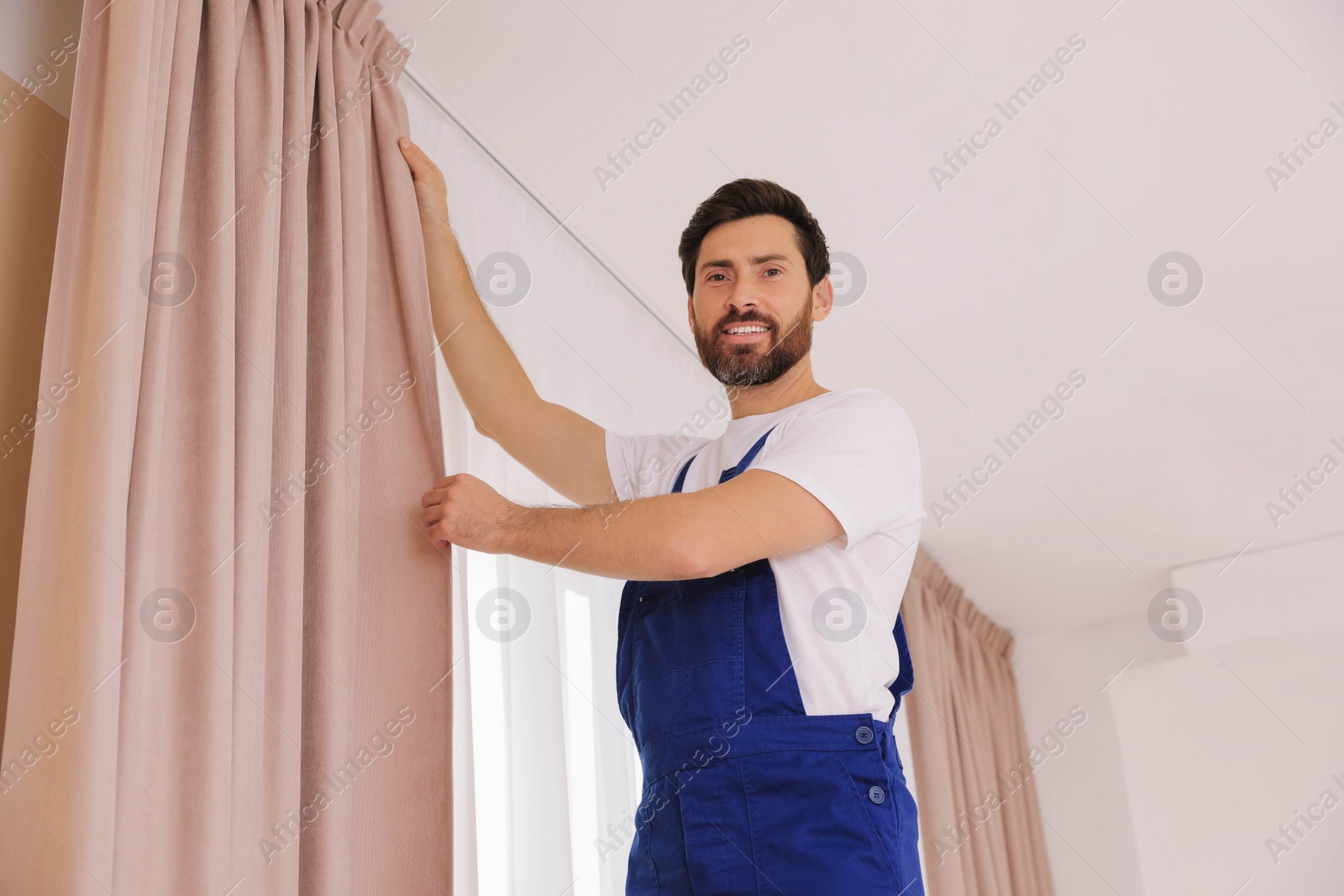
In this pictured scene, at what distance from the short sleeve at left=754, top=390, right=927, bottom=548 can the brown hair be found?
366 mm

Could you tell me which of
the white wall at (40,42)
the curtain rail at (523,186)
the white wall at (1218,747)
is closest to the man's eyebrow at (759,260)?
the curtain rail at (523,186)

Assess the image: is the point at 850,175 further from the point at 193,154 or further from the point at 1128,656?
the point at 1128,656

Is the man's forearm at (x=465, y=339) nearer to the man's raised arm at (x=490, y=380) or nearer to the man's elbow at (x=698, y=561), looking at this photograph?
the man's raised arm at (x=490, y=380)

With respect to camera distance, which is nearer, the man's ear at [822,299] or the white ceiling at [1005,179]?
the man's ear at [822,299]

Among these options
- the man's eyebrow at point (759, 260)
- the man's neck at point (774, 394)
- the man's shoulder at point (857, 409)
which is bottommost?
the man's shoulder at point (857, 409)

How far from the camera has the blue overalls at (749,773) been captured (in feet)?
4.05

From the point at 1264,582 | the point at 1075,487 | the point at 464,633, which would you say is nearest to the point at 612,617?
the point at 464,633

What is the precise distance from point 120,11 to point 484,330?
684 millimetres

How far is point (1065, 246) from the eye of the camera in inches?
101

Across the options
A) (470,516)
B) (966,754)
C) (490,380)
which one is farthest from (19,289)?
(966,754)

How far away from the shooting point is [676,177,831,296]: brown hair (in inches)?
71.0

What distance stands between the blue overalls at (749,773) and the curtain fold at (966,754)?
2552 millimetres

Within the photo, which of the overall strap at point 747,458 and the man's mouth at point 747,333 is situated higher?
the man's mouth at point 747,333

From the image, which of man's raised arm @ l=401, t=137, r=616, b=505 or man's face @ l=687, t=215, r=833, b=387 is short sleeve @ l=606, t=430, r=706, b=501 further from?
man's face @ l=687, t=215, r=833, b=387
